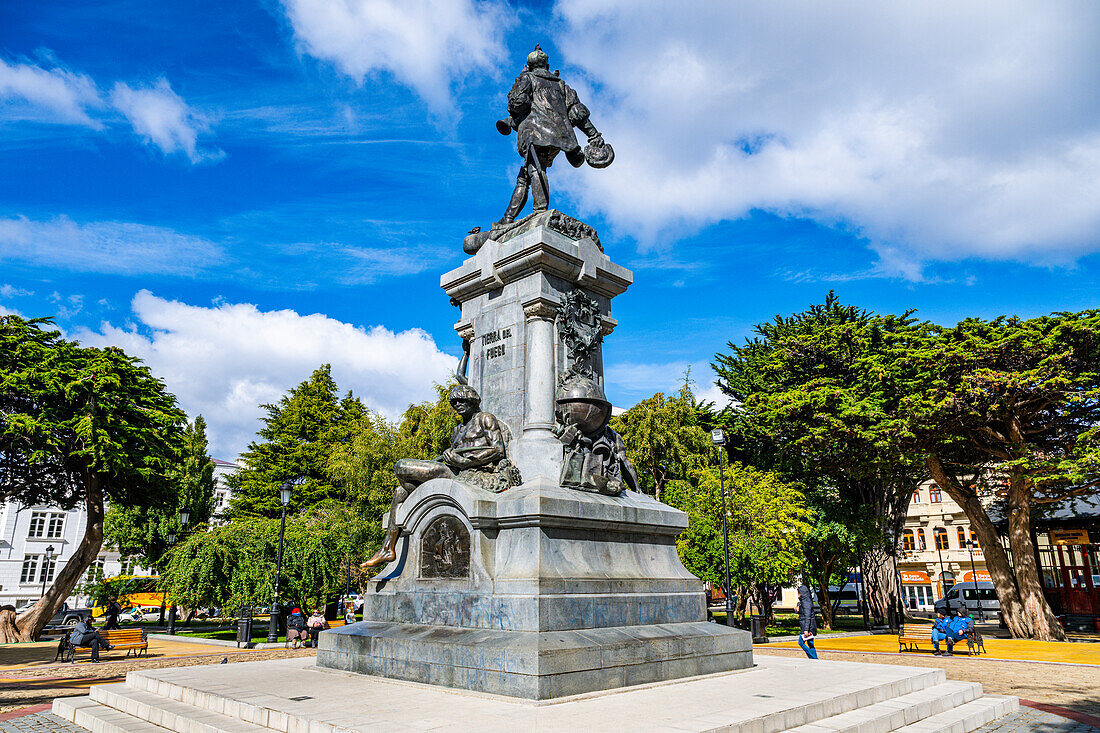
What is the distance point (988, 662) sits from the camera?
1677 cm

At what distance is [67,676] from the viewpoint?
1488 centimetres

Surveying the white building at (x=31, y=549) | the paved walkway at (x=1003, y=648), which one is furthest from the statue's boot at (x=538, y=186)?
the white building at (x=31, y=549)

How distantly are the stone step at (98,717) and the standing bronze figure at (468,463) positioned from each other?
111 inches

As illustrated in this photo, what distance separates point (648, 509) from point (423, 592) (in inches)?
123

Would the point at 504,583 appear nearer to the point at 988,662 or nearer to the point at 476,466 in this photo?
the point at 476,466

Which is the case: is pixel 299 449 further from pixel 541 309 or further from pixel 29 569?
pixel 541 309

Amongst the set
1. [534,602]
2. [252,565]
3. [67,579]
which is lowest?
[67,579]

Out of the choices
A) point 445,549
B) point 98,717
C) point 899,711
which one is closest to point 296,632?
point 98,717

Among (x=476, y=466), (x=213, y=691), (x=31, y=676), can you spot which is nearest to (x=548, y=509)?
(x=476, y=466)

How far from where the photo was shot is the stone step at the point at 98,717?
24.0 ft

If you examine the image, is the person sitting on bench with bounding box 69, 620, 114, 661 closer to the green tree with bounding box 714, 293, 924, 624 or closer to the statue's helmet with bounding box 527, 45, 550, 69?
the statue's helmet with bounding box 527, 45, 550, 69

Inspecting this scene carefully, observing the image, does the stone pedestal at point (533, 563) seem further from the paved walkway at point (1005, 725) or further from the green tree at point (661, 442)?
the green tree at point (661, 442)

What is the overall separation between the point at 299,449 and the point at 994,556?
35.8 meters

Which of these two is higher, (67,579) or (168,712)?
(67,579)
